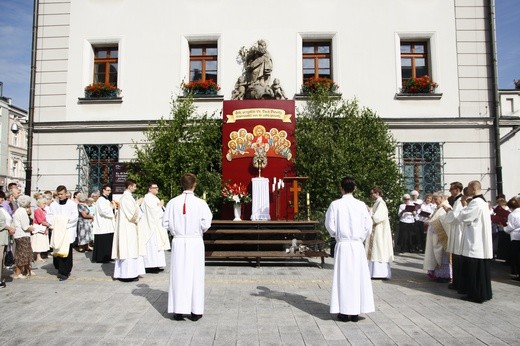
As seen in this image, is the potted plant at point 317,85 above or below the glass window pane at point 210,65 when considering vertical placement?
below

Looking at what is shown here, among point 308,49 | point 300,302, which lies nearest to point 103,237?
point 300,302

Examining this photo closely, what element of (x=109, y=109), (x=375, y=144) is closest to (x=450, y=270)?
(x=375, y=144)

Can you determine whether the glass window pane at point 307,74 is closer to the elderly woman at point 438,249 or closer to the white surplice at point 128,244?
the elderly woman at point 438,249

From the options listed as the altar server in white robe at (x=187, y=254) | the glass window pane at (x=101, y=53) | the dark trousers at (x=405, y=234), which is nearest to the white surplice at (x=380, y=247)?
the dark trousers at (x=405, y=234)

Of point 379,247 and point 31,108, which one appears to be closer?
point 379,247

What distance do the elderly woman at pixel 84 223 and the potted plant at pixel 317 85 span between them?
832cm

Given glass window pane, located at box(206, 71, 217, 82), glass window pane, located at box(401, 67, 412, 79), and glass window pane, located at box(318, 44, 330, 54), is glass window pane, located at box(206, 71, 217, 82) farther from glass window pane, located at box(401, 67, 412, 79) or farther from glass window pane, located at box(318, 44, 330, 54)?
glass window pane, located at box(401, 67, 412, 79)

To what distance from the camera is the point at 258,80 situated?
1526 cm

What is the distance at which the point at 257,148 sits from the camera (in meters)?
14.2

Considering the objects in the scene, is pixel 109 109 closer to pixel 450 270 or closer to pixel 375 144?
pixel 375 144

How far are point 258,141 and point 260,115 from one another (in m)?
0.89

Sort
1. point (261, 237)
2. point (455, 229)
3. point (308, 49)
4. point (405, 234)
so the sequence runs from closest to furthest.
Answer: point (455, 229) < point (261, 237) < point (405, 234) < point (308, 49)

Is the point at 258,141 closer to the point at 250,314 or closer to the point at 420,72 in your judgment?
the point at 420,72

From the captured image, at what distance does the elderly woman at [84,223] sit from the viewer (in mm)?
12716
